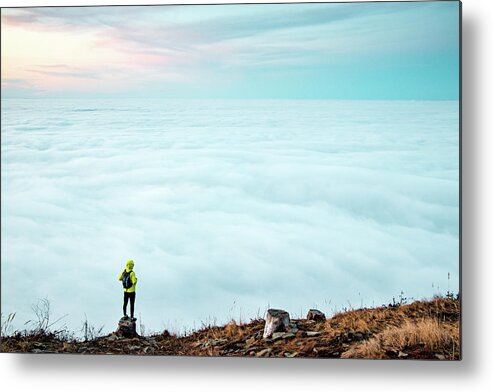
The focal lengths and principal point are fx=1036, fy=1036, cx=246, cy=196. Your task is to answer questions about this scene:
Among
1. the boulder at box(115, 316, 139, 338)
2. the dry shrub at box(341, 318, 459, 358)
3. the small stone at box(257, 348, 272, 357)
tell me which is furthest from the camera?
the boulder at box(115, 316, 139, 338)

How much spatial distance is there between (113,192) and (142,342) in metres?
0.92

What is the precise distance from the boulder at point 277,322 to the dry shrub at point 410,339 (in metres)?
0.38

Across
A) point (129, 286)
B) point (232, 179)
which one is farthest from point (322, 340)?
point (129, 286)

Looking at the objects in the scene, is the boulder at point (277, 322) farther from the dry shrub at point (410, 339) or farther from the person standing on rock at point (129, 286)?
the person standing on rock at point (129, 286)

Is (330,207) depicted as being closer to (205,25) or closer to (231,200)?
(231,200)

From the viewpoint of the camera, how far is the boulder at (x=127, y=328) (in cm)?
621

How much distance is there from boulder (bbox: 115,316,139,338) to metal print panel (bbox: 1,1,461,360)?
0.01 meters

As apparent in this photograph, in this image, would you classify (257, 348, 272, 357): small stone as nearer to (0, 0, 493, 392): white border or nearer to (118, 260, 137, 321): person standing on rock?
(0, 0, 493, 392): white border

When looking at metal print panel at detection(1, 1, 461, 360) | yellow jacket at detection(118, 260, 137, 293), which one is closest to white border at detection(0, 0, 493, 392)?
metal print panel at detection(1, 1, 461, 360)

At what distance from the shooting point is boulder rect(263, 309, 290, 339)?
19.9 feet

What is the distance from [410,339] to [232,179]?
4.60 feet

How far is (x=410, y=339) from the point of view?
5941mm

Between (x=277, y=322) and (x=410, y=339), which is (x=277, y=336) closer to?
(x=277, y=322)

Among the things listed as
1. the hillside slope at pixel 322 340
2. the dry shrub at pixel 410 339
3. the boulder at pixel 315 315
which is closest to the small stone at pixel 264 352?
the hillside slope at pixel 322 340
